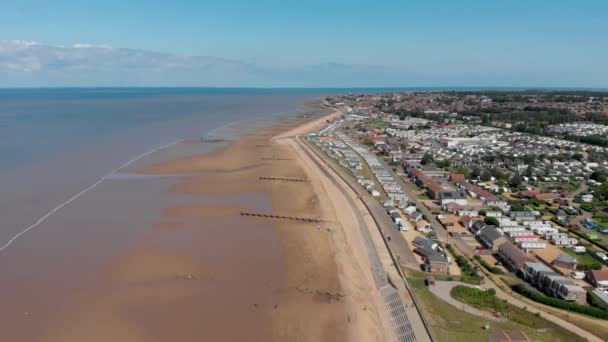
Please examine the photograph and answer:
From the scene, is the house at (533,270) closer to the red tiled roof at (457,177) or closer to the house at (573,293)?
the house at (573,293)

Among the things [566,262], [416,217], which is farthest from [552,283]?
[416,217]

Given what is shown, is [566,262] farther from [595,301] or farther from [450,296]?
[450,296]

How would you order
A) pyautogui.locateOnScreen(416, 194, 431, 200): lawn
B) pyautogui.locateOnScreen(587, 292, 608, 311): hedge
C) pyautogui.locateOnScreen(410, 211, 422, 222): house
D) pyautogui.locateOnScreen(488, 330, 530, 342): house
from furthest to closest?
pyautogui.locateOnScreen(416, 194, 431, 200): lawn → pyautogui.locateOnScreen(410, 211, 422, 222): house → pyautogui.locateOnScreen(587, 292, 608, 311): hedge → pyautogui.locateOnScreen(488, 330, 530, 342): house

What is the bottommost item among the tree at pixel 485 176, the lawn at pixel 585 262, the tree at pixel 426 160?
the lawn at pixel 585 262

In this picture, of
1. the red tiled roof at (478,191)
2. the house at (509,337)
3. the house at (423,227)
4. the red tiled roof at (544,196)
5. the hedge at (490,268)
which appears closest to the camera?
the house at (509,337)

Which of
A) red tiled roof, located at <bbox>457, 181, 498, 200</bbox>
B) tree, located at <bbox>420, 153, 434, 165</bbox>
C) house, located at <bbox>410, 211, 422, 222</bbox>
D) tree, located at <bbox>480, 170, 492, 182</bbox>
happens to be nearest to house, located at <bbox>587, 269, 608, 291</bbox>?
house, located at <bbox>410, 211, 422, 222</bbox>

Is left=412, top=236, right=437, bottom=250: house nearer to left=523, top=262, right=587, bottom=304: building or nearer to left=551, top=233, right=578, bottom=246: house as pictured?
left=523, top=262, right=587, bottom=304: building

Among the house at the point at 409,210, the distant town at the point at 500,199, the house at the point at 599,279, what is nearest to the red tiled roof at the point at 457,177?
the distant town at the point at 500,199
